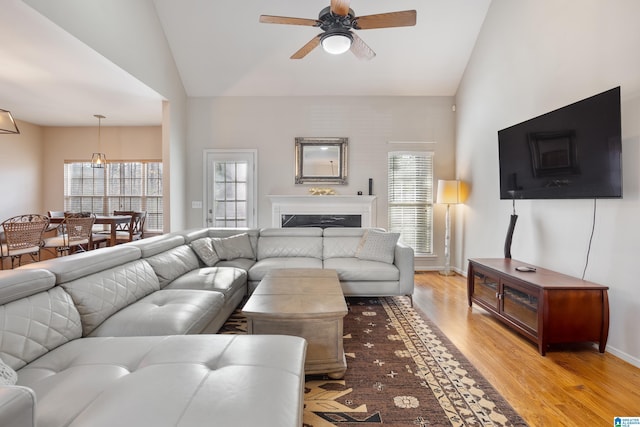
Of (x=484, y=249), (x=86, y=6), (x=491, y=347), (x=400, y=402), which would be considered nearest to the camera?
(x=400, y=402)

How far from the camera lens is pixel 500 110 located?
3.93 meters

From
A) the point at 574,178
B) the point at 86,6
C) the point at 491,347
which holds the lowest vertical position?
the point at 491,347

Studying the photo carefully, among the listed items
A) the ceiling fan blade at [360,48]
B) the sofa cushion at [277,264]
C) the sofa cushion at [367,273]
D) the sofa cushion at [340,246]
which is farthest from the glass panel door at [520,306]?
the ceiling fan blade at [360,48]

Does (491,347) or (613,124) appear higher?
(613,124)

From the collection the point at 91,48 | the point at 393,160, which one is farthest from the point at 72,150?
the point at 393,160

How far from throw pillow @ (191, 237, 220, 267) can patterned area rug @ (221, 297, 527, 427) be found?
3.04ft

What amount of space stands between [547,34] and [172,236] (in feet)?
14.2

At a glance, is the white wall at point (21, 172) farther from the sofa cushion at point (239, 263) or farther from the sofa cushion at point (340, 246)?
the sofa cushion at point (340, 246)

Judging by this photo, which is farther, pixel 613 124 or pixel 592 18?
pixel 592 18

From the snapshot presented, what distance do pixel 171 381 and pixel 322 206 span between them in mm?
4273

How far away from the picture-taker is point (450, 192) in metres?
4.88

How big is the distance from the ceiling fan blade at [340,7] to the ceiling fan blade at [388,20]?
23cm

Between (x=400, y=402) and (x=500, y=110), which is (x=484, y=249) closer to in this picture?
(x=500, y=110)

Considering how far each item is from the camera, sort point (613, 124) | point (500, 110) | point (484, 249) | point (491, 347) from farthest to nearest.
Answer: point (484, 249) → point (500, 110) → point (491, 347) → point (613, 124)
